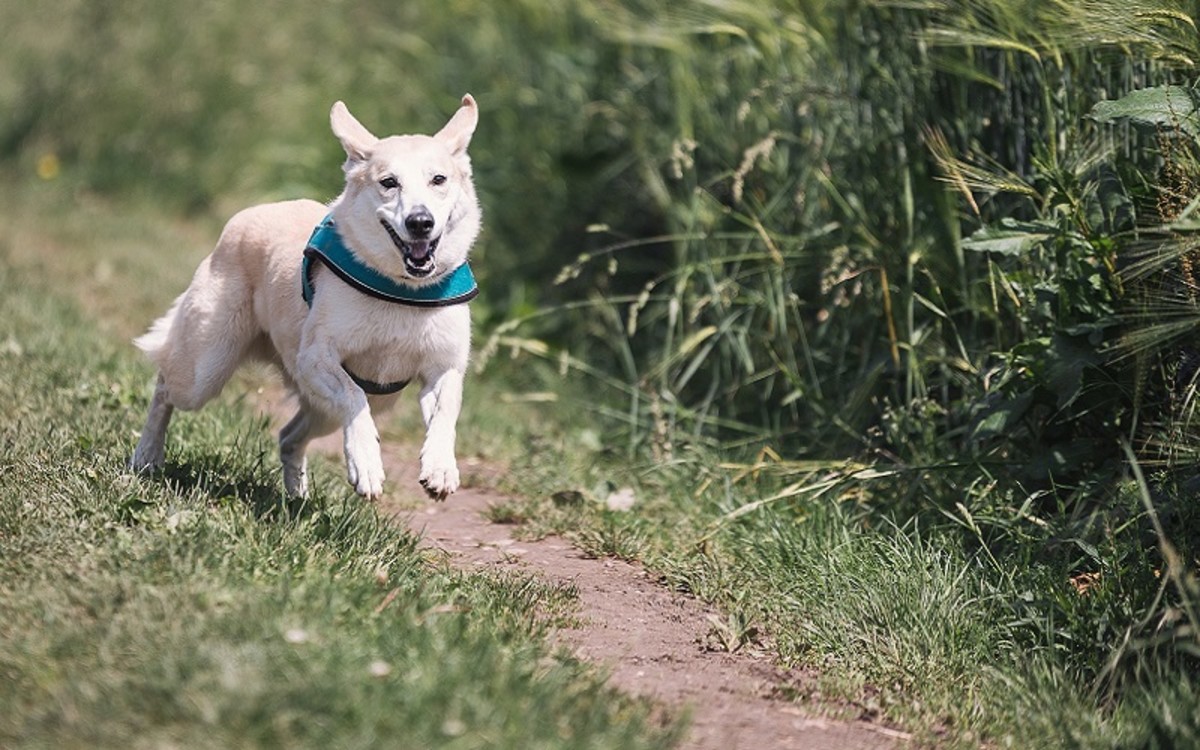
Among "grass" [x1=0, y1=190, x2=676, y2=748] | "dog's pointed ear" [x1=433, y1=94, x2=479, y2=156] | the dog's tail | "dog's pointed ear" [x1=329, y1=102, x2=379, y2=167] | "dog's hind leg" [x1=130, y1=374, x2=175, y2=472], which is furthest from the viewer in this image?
the dog's tail

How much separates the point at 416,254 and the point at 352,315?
306mm

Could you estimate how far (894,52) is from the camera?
607 cm

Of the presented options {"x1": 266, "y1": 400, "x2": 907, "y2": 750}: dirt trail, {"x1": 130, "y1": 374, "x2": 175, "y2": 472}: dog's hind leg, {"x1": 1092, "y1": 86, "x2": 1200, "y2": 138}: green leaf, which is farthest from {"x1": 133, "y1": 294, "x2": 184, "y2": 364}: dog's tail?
{"x1": 1092, "y1": 86, "x2": 1200, "y2": 138}: green leaf

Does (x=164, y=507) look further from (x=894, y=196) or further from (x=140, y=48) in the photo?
(x=140, y=48)

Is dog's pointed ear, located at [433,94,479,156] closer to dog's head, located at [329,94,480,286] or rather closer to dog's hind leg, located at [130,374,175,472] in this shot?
dog's head, located at [329,94,480,286]

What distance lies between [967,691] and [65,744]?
2.32 metres

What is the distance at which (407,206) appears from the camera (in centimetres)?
436

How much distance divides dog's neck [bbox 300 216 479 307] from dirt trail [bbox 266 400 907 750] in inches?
31.9

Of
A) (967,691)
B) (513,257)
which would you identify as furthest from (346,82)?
(967,691)

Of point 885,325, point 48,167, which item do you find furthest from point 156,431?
point 48,167

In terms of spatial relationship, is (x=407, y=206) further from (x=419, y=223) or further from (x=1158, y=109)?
(x=1158, y=109)

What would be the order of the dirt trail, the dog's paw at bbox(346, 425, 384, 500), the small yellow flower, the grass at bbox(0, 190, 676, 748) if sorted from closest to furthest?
the grass at bbox(0, 190, 676, 748), the dirt trail, the dog's paw at bbox(346, 425, 384, 500), the small yellow flower

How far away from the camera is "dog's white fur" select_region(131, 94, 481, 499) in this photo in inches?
174

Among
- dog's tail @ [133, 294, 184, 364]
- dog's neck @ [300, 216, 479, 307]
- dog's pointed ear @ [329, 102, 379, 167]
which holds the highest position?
dog's pointed ear @ [329, 102, 379, 167]
